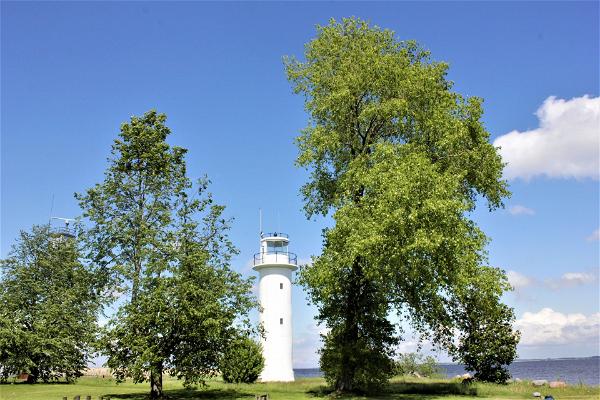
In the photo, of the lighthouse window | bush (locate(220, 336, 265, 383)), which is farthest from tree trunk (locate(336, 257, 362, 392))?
the lighthouse window

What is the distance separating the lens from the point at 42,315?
41.2 metres

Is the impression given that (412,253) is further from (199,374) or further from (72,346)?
(72,346)

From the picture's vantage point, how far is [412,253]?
25.9 m

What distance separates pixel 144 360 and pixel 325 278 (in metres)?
9.53

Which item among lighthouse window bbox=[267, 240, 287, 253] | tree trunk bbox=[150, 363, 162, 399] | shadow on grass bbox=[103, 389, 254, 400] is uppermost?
lighthouse window bbox=[267, 240, 287, 253]

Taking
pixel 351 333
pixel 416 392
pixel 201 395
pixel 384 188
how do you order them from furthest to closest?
1. pixel 416 392
2. pixel 201 395
3. pixel 351 333
4. pixel 384 188

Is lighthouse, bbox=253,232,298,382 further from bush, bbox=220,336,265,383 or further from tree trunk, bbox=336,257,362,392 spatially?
tree trunk, bbox=336,257,362,392

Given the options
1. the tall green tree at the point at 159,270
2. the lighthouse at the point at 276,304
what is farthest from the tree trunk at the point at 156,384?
the lighthouse at the point at 276,304

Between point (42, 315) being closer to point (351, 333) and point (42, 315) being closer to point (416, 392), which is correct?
point (351, 333)

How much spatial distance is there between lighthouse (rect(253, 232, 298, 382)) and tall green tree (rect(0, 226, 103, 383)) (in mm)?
13475

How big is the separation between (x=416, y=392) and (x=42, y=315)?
89.3 feet

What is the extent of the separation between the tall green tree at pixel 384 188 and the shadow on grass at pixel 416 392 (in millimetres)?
1039

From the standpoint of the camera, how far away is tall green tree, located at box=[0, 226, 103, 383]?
40281mm

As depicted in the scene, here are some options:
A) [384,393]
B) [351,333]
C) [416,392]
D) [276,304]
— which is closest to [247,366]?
[276,304]
